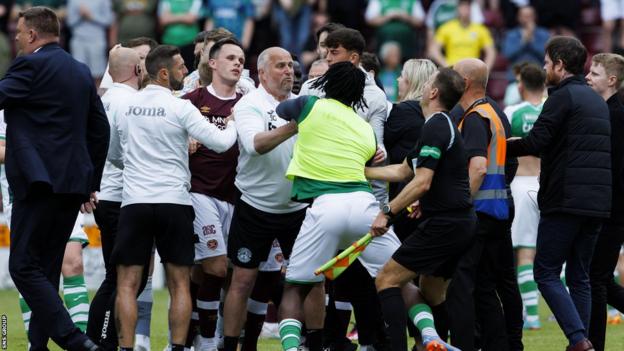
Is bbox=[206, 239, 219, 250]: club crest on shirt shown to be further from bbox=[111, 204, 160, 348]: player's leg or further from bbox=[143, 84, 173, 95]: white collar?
bbox=[143, 84, 173, 95]: white collar

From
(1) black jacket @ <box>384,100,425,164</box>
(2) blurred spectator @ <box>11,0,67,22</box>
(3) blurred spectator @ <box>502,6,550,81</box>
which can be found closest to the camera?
(1) black jacket @ <box>384,100,425,164</box>

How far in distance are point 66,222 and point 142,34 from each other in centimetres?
1207

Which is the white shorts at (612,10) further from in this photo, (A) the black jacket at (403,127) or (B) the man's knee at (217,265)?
(B) the man's knee at (217,265)

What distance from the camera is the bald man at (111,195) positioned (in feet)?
34.3

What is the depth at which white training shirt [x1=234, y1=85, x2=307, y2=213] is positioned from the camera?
33.5 feet

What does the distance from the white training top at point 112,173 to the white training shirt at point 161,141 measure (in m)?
0.75

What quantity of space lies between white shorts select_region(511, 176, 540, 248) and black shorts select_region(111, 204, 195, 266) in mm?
5205

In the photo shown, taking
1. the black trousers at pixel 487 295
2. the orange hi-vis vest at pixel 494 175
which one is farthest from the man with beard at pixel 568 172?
the black trousers at pixel 487 295

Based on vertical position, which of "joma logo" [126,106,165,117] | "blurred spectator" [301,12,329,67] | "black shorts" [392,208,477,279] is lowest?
"blurred spectator" [301,12,329,67]

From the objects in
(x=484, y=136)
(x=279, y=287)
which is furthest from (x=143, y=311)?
(x=484, y=136)

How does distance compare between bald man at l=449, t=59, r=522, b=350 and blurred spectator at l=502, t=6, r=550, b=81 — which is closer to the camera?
bald man at l=449, t=59, r=522, b=350

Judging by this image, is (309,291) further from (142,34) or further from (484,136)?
(142,34)

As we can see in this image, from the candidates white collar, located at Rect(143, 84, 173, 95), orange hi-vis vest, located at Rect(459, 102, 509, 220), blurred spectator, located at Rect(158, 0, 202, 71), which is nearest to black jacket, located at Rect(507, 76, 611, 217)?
orange hi-vis vest, located at Rect(459, 102, 509, 220)

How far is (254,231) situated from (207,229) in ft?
1.64
